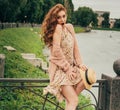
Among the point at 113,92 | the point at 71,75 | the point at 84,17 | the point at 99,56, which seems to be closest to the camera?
the point at 71,75

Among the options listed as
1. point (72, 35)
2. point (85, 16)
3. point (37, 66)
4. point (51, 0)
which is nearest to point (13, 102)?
point (72, 35)

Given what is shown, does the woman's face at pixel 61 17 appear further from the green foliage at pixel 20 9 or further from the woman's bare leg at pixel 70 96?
the green foliage at pixel 20 9

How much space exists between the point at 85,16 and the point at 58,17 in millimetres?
176173

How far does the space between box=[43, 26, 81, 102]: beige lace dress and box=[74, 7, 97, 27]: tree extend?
554ft

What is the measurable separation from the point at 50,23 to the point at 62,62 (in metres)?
0.60

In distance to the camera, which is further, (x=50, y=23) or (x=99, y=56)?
(x=99, y=56)

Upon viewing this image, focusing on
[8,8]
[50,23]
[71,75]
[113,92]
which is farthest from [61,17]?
[8,8]

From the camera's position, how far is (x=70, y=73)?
6.36 m

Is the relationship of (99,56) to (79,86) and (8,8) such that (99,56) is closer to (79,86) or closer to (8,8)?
(8,8)

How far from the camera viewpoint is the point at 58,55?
20.8 feet

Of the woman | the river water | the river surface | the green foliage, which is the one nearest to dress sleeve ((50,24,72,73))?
the woman

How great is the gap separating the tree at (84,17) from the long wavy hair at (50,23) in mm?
168993

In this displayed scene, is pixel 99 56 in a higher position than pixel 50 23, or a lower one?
lower

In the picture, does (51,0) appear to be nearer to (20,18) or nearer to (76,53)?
(20,18)
